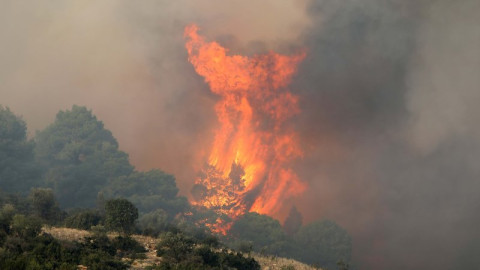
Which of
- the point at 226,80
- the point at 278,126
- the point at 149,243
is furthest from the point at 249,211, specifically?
the point at 149,243

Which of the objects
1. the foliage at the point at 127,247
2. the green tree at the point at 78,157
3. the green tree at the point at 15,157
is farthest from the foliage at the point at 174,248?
the green tree at the point at 78,157

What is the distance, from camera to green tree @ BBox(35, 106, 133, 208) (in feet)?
351

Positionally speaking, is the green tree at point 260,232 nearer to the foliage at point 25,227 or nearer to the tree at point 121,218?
the tree at point 121,218

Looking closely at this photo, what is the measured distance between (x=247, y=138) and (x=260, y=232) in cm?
2306

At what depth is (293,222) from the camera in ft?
424

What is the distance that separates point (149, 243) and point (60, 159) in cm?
7903

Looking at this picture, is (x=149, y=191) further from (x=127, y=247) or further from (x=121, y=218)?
(x=127, y=247)

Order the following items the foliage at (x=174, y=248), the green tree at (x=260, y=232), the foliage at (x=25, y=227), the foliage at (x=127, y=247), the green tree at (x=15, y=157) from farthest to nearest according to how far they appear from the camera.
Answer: the green tree at (x=260, y=232) → the green tree at (x=15, y=157) → the foliage at (x=174, y=248) → the foliage at (x=127, y=247) → the foliage at (x=25, y=227)

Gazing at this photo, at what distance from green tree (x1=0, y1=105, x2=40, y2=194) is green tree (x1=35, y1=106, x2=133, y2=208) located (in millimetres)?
4091

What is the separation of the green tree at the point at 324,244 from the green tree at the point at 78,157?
43808 mm

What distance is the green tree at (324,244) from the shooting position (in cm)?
11675

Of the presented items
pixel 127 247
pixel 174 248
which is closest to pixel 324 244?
pixel 174 248

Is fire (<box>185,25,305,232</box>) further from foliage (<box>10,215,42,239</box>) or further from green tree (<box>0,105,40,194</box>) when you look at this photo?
foliage (<box>10,215,42,239</box>)

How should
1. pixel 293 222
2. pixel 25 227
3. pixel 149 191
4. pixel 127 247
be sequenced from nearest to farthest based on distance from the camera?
1. pixel 25 227
2. pixel 127 247
3. pixel 149 191
4. pixel 293 222
